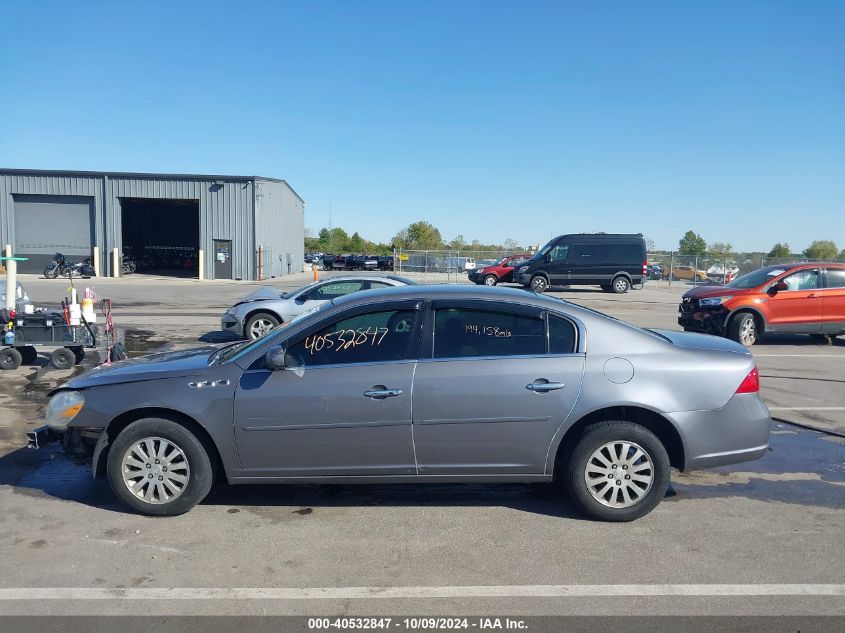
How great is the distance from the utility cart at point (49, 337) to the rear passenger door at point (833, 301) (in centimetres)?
1318

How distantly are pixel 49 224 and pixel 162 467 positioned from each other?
129 feet

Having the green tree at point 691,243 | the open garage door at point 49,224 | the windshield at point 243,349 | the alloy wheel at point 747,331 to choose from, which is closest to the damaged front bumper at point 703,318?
the alloy wheel at point 747,331

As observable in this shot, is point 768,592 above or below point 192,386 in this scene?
below

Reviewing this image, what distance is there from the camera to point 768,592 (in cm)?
372

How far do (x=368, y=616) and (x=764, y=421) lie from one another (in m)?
3.12

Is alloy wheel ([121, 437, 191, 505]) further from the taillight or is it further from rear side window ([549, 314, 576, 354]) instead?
the taillight

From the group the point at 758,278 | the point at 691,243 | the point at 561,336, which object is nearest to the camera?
the point at 561,336

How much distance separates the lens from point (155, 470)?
4.64 meters

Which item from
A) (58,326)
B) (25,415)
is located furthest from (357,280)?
(25,415)

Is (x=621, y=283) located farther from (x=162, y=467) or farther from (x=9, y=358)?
(x=162, y=467)

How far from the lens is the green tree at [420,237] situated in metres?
103

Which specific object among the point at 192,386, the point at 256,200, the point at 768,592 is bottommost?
the point at 768,592

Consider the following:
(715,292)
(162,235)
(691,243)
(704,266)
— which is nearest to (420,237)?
(691,243)

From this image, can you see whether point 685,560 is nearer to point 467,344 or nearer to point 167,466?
point 467,344
